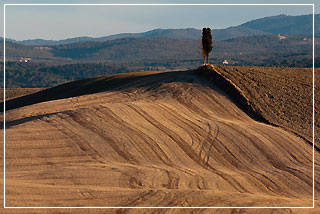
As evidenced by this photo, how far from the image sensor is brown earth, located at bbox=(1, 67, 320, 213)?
964 inches

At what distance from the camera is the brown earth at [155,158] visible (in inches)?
964

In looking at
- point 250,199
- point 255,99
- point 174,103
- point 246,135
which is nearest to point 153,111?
point 174,103

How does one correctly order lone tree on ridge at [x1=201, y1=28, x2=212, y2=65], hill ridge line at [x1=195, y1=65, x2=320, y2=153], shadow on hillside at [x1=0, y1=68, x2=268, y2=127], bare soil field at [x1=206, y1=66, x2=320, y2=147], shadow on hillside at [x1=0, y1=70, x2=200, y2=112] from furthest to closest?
lone tree on ridge at [x1=201, y1=28, x2=212, y2=65] → shadow on hillside at [x1=0, y1=70, x2=200, y2=112] → shadow on hillside at [x1=0, y1=68, x2=268, y2=127] → bare soil field at [x1=206, y1=66, x2=320, y2=147] → hill ridge line at [x1=195, y1=65, x2=320, y2=153]

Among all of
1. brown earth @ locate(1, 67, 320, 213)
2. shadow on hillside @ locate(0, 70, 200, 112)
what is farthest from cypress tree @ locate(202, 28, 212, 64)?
brown earth @ locate(1, 67, 320, 213)

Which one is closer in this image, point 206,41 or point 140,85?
point 140,85

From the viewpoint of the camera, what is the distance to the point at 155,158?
31.3 metres

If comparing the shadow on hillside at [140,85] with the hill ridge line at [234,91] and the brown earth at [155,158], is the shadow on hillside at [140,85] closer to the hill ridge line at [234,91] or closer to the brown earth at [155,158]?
the hill ridge line at [234,91]

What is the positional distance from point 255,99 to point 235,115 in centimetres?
425

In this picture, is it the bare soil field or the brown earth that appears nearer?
the brown earth

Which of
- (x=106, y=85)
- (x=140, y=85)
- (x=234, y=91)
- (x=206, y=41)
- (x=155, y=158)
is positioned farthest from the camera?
(x=106, y=85)

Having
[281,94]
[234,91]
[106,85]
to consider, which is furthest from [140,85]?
[281,94]

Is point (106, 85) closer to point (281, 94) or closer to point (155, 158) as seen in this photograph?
point (281, 94)

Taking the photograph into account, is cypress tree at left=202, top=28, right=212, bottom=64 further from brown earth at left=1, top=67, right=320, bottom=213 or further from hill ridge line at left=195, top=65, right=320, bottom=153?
brown earth at left=1, top=67, right=320, bottom=213

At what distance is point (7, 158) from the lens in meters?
29.6
